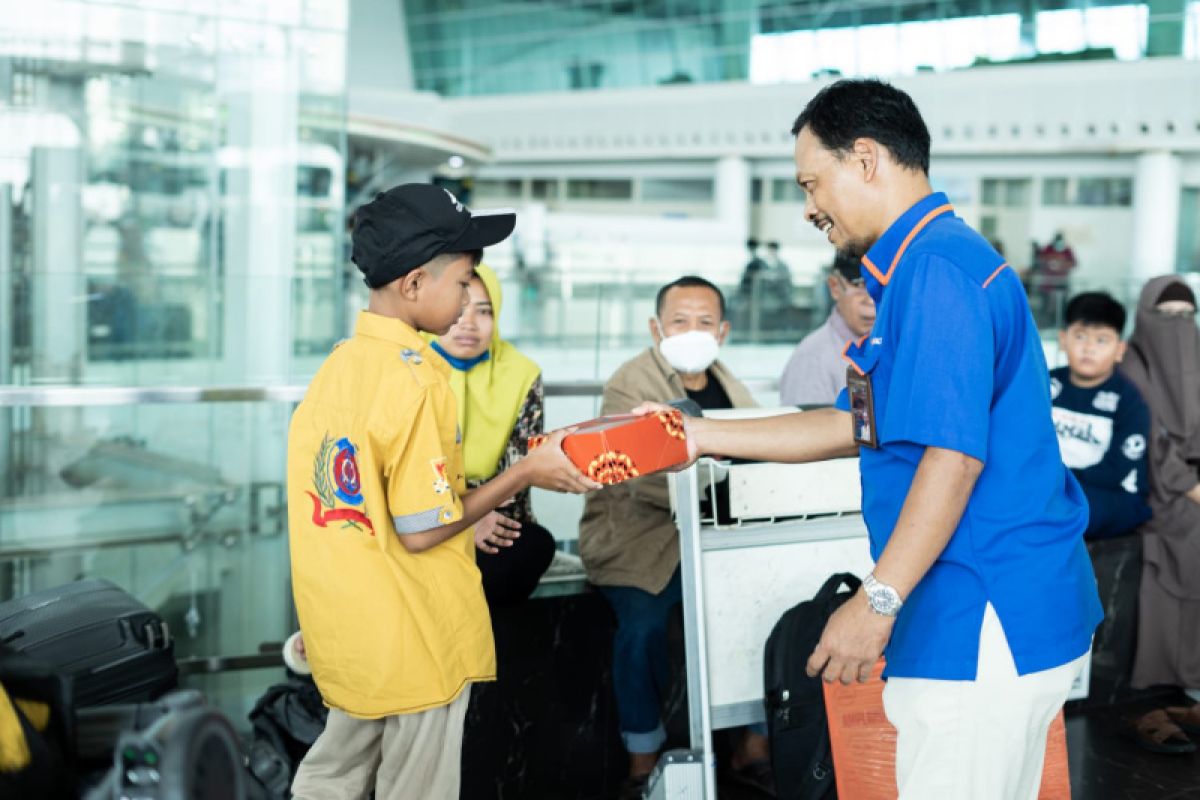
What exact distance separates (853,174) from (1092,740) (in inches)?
116

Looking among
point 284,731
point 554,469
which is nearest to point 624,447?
point 554,469

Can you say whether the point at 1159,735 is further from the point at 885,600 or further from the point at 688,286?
the point at 885,600

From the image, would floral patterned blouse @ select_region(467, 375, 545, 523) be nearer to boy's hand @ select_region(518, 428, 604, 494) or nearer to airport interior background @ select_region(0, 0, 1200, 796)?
airport interior background @ select_region(0, 0, 1200, 796)

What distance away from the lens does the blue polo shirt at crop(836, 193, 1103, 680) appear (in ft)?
5.23

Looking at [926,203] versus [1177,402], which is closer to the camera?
[926,203]

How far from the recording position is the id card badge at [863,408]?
1.73 meters

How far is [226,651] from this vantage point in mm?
4445

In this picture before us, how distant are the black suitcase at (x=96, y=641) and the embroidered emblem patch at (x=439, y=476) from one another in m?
1.06

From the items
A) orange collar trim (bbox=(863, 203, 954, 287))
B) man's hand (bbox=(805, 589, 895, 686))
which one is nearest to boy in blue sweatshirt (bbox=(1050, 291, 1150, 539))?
orange collar trim (bbox=(863, 203, 954, 287))

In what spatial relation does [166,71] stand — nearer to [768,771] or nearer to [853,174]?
[768,771]

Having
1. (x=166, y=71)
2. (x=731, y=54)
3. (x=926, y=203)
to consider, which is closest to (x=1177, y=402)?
(x=926, y=203)

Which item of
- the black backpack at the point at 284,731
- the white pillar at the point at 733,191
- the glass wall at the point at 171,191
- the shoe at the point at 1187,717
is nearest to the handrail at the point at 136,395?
the black backpack at the point at 284,731

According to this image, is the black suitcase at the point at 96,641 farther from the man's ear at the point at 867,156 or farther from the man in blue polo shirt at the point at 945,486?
the man's ear at the point at 867,156

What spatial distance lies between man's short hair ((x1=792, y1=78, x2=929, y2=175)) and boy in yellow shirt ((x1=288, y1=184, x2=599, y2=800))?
708mm
